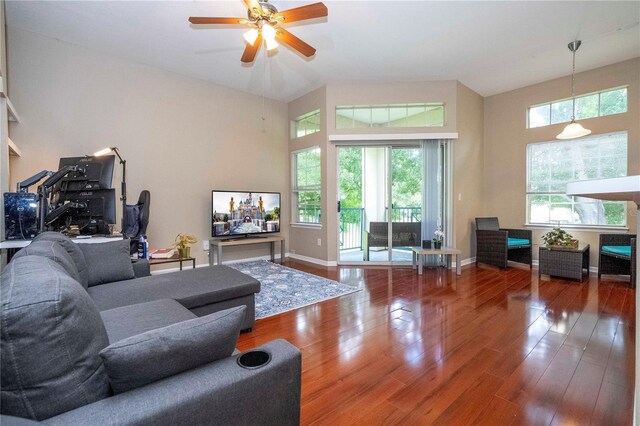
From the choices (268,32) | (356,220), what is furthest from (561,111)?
(268,32)

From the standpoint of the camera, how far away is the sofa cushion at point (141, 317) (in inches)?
56.5

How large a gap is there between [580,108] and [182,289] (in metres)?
6.17

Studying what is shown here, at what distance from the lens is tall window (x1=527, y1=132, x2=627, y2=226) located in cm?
425

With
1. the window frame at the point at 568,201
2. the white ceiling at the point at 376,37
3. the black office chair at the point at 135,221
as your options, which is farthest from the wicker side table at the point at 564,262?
the black office chair at the point at 135,221

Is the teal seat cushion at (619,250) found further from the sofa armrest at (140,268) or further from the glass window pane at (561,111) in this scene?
the sofa armrest at (140,268)

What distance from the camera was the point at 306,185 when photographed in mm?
5535

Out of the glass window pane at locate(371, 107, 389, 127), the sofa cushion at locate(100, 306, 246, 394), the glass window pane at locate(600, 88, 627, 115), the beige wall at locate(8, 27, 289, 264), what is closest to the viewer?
the sofa cushion at locate(100, 306, 246, 394)

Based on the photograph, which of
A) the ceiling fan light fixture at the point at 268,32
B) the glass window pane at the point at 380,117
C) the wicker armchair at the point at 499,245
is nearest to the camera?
the ceiling fan light fixture at the point at 268,32

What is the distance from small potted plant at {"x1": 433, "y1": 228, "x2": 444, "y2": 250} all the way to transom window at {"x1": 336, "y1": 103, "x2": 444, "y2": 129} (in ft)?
5.90

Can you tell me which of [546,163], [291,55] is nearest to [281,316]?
[291,55]

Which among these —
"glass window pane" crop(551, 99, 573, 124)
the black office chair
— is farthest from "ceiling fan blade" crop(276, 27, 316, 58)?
"glass window pane" crop(551, 99, 573, 124)

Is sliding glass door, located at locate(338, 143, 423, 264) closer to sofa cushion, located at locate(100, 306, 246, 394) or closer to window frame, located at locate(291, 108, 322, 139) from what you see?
window frame, located at locate(291, 108, 322, 139)

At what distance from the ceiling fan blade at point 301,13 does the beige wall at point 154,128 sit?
2.77 meters

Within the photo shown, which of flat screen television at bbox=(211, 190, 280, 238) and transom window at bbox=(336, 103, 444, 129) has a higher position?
transom window at bbox=(336, 103, 444, 129)
